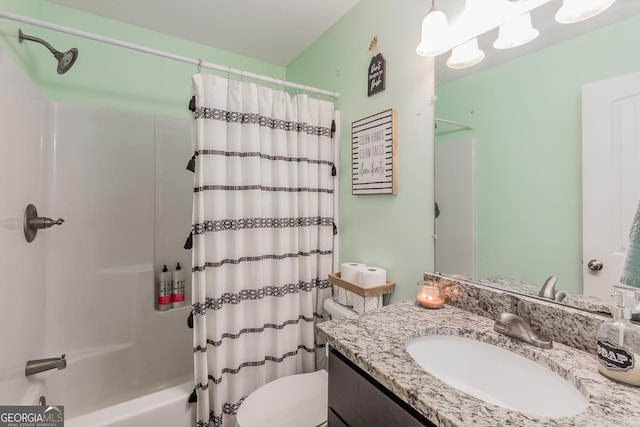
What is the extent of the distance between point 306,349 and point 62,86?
85.3 inches

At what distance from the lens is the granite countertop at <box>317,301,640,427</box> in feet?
1.57

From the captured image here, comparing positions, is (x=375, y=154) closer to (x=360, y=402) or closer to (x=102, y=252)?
(x=360, y=402)

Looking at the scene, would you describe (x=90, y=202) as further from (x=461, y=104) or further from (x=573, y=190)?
(x=573, y=190)

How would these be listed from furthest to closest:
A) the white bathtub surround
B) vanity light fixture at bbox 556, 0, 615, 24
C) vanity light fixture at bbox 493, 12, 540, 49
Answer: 1. the white bathtub surround
2. vanity light fixture at bbox 493, 12, 540, 49
3. vanity light fixture at bbox 556, 0, 615, 24

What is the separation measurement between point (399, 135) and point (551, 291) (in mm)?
833

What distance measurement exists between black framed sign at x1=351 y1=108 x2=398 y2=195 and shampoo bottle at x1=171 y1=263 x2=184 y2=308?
135 cm

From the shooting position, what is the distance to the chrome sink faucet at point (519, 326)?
740 mm

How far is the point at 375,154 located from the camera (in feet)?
4.58

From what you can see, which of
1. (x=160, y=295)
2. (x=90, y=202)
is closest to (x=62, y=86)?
(x=90, y=202)

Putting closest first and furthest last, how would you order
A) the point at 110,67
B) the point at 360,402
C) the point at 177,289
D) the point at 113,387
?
the point at 360,402, the point at 113,387, the point at 110,67, the point at 177,289

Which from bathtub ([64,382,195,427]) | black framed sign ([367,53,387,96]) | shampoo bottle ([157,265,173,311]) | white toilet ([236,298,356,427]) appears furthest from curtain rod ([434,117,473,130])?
shampoo bottle ([157,265,173,311])

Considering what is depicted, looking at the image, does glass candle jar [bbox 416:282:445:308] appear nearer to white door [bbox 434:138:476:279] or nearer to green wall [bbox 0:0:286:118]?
white door [bbox 434:138:476:279]

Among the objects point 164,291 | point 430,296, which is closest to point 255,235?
point 430,296

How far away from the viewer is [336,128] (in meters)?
1.64
